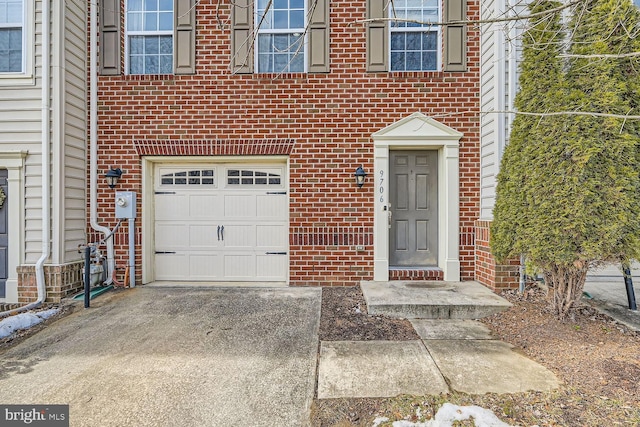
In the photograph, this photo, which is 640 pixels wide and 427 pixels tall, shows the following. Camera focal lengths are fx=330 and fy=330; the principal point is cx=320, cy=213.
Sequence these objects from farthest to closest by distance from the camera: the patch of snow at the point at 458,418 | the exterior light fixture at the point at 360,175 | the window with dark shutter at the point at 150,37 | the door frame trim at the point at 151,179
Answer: the door frame trim at the point at 151,179
the window with dark shutter at the point at 150,37
the exterior light fixture at the point at 360,175
the patch of snow at the point at 458,418

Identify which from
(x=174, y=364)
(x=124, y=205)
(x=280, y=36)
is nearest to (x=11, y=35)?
(x=124, y=205)

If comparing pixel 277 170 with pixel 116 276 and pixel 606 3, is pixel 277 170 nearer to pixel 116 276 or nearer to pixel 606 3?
pixel 116 276

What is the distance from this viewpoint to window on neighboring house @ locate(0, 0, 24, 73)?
15.7ft

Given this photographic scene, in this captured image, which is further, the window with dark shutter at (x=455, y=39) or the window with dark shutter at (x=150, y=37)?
the window with dark shutter at (x=150, y=37)

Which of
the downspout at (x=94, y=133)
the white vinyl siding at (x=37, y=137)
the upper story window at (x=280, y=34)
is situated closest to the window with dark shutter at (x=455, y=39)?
the upper story window at (x=280, y=34)

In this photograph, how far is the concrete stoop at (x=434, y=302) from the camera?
12.9ft

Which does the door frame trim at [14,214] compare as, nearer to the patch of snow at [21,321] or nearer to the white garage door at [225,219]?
the patch of snow at [21,321]

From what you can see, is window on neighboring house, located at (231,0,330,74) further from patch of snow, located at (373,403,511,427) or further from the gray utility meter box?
patch of snow, located at (373,403,511,427)

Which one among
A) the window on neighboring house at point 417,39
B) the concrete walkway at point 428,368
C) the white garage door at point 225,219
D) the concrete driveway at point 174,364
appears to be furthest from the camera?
the white garage door at point 225,219

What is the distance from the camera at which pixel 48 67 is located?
4664mm

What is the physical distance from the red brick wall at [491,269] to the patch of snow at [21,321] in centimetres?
577

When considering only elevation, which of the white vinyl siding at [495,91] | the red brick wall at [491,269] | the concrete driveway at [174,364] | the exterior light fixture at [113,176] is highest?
the white vinyl siding at [495,91]

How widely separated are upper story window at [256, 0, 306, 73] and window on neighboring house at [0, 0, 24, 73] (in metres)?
3.40

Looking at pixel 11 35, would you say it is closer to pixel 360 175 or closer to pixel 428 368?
pixel 360 175
